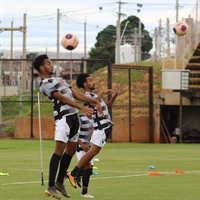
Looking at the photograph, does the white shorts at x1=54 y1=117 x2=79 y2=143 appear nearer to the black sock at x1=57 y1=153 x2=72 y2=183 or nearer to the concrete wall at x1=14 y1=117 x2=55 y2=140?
the black sock at x1=57 y1=153 x2=72 y2=183

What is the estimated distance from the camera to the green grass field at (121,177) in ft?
38.9

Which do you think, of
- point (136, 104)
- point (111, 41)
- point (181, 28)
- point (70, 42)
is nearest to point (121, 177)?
point (70, 42)

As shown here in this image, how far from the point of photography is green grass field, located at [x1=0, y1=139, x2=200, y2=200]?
38.9 ft

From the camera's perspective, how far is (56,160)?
10.3m

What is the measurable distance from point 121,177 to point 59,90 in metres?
5.53

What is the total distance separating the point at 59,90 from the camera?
10.4 meters

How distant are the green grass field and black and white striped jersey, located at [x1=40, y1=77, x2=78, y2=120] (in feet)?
5.10

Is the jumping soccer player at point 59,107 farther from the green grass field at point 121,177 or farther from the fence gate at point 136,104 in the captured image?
the fence gate at point 136,104

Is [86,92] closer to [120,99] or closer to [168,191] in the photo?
[168,191]

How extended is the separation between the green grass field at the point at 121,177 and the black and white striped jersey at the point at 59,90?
1555 mm

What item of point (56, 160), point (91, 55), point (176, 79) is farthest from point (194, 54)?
point (91, 55)

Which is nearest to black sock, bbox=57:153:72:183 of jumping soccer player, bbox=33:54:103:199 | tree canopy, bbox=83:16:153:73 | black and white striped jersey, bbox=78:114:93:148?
jumping soccer player, bbox=33:54:103:199

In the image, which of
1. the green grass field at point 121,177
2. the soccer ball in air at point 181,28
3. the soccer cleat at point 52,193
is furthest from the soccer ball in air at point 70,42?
the soccer cleat at point 52,193

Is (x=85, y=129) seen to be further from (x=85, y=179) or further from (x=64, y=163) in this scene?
(x=64, y=163)
